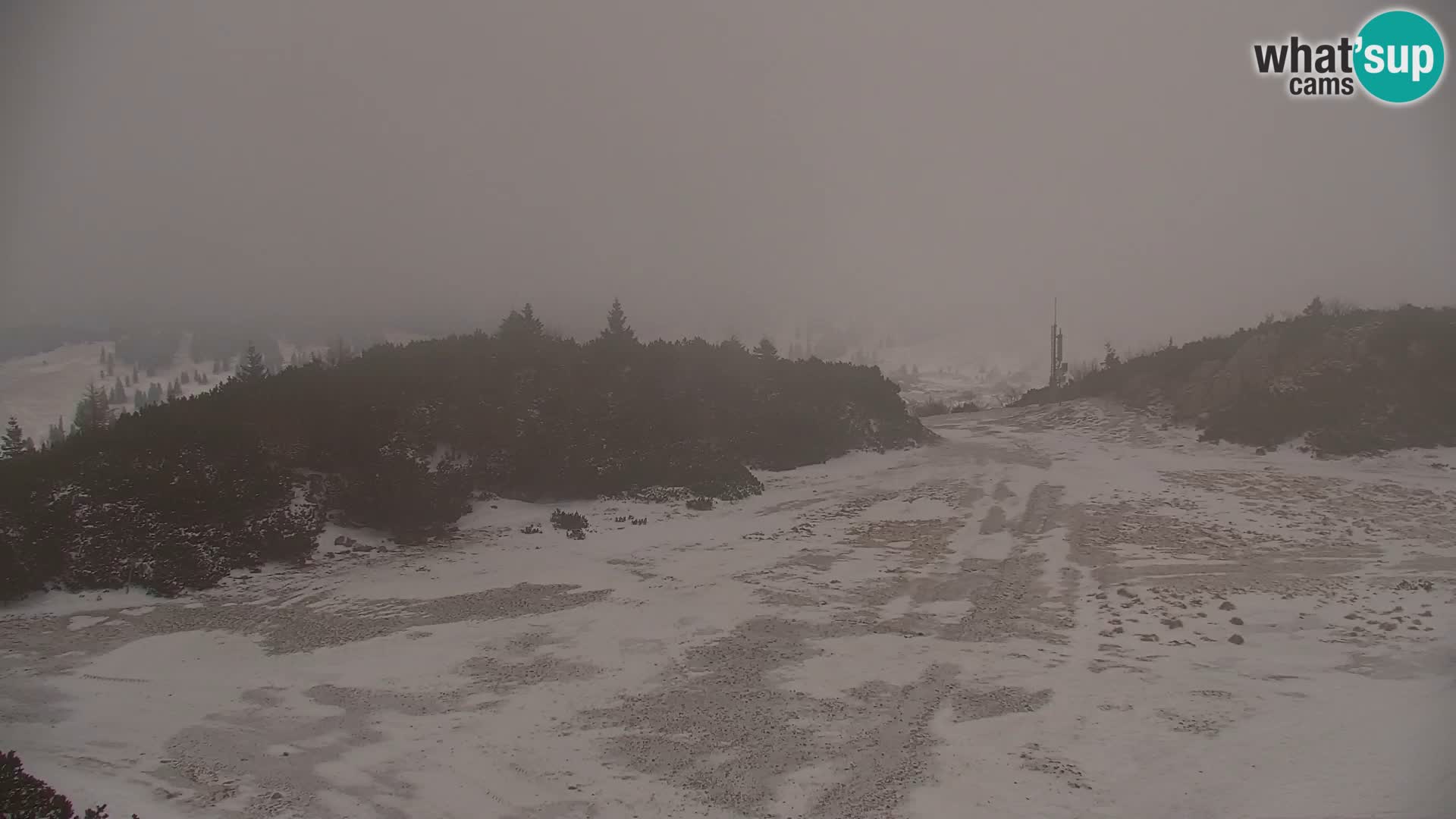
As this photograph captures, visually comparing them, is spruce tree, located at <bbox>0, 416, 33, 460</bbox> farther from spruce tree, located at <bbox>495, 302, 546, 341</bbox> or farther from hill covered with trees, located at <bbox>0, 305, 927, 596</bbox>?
spruce tree, located at <bbox>495, 302, 546, 341</bbox>

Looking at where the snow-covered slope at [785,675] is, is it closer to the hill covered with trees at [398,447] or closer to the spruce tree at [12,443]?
the hill covered with trees at [398,447]

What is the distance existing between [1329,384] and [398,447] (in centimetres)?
3588

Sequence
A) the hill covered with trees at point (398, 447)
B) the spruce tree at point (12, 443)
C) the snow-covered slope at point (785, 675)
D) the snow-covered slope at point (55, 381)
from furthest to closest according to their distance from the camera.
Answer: the snow-covered slope at point (55, 381), the spruce tree at point (12, 443), the hill covered with trees at point (398, 447), the snow-covered slope at point (785, 675)

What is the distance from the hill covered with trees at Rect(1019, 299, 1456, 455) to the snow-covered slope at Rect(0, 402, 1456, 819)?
8682 millimetres

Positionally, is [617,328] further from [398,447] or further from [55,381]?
[55,381]

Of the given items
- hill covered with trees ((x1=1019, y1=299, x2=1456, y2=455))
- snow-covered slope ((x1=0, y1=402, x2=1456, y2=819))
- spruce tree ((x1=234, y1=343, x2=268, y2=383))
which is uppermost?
spruce tree ((x1=234, y1=343, x2=268, y2=383))

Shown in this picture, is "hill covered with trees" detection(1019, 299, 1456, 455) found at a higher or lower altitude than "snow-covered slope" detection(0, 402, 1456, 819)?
higher

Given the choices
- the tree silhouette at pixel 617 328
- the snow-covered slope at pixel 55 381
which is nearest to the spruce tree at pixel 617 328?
the tree silhouette at pixel 617 328

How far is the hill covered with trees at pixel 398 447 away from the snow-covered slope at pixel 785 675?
41.1 inches

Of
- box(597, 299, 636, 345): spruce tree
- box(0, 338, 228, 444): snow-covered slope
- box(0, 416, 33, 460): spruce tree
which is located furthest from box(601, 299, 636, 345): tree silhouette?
box(0, 338, 228, 444): snow-covered slope

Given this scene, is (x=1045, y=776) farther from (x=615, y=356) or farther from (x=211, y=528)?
(x=615, y=356)

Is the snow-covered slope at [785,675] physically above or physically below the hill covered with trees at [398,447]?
below

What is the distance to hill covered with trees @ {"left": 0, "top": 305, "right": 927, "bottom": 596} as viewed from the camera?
14484 millimetres

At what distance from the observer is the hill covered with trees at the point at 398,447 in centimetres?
1448
